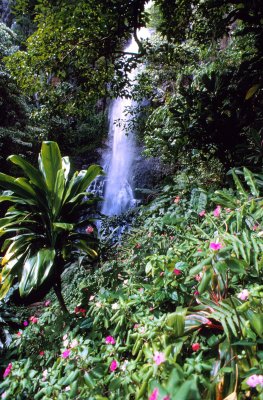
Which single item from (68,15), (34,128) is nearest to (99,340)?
(68,15)

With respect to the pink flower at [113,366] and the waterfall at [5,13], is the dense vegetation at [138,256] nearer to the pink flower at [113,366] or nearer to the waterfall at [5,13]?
the pink flower at [113,366]

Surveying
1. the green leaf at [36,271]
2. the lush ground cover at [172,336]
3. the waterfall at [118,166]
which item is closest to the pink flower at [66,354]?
the lush ground cover at [172,336]

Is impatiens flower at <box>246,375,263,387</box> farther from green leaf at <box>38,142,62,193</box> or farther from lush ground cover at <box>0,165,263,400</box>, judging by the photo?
green leaf at <box>38,142,62,193</box>

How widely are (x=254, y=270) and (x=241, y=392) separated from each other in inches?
17.2

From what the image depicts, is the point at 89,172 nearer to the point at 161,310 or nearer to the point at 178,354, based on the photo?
the point at 161,310

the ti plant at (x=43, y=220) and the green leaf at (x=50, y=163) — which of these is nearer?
the ti plant at (x=43, y=220)

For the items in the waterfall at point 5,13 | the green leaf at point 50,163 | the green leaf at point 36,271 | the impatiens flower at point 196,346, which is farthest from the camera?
the waterfall at point 5,13

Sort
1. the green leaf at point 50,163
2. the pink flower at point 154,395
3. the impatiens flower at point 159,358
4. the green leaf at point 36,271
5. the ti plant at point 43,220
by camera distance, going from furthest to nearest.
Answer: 1. the green leaf at point 50,163
2. the ti plant at point 43,220
3. the green leaf at point 36,271
4. the impatiens flower at point 159,358
5. the pink flower at point 154,395

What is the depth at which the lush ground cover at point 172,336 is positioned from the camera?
780mm

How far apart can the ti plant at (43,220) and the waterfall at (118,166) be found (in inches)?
175

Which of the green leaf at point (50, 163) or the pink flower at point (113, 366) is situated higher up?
the green leaf at point (50, 163)

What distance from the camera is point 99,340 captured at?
120 centimetres

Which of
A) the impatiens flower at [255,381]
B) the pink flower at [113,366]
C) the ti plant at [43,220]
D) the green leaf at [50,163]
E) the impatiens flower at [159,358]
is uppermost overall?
the green leaf at [50,163]

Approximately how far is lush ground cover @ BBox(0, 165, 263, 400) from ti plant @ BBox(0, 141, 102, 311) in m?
0.33
